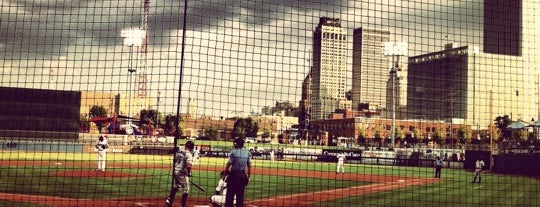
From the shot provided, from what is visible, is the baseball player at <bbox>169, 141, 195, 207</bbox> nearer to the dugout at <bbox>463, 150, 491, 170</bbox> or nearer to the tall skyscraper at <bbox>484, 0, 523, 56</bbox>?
the tall skyscraper at <bbox>484, 0, 523, 56</bbox>

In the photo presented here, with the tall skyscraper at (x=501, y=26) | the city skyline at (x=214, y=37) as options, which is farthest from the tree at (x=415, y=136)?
the city skyline at (x=214, y=37)

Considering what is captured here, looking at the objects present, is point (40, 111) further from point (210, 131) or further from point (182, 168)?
point (182, 168)

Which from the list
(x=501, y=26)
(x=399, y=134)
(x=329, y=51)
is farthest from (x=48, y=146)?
(x=399, y=134)

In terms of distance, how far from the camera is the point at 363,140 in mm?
102312

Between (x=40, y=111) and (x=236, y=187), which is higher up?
(x=40, y=111)

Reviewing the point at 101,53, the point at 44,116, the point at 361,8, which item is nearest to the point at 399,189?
the point at 361,8

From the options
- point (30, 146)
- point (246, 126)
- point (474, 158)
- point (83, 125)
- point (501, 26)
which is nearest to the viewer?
point (501, 26)

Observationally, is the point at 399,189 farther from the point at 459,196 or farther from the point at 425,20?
the point at 425,20

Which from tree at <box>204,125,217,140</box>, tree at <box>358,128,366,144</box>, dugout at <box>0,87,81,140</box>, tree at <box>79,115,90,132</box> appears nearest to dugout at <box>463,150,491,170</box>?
tree at <box>204,125,217,140</box>

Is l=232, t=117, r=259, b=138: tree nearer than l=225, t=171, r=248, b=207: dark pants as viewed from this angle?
No

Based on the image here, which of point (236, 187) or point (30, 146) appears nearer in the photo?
point (236, 187)

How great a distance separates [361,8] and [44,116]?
43.6 meters

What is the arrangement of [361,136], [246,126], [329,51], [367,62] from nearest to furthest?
[329,51]
[367,62]
[246,126]
[361,136]

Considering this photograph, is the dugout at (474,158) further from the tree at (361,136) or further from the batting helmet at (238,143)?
the tree at (361,136)
